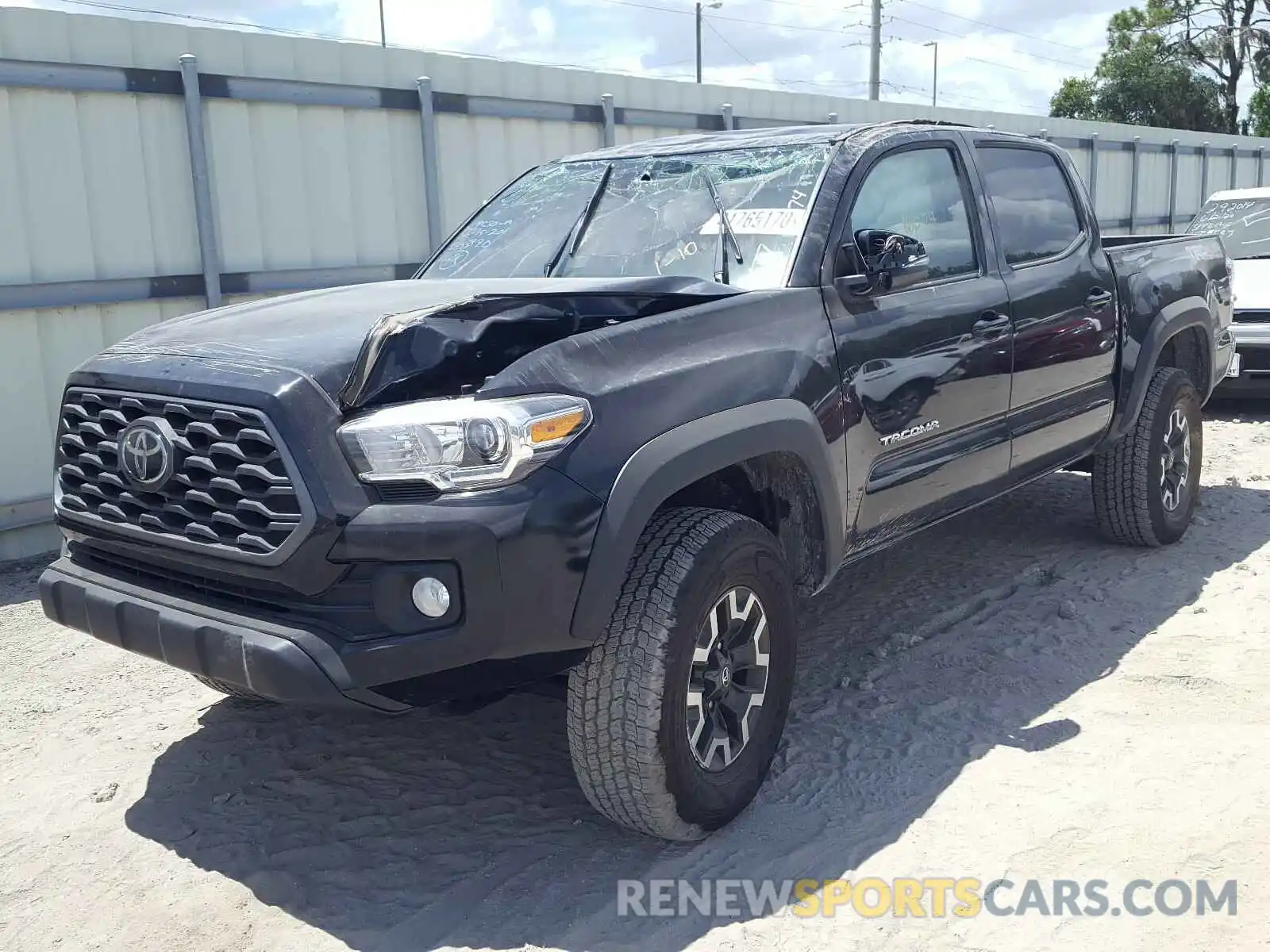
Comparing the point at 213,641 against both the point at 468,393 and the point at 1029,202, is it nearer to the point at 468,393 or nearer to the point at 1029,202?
the point at 468,393

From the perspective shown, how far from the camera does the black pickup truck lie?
282 cm

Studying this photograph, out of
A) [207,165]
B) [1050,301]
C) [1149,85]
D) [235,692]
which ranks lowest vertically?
[235,692]

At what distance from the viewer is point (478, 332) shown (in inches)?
121

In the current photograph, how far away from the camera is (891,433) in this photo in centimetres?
390

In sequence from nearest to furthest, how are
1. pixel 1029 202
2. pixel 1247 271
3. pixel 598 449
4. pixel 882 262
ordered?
pixel 598 449 < pixel 882 262 < pixel 1029 202 < pixel 1247 271

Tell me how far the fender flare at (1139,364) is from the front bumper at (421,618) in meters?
3.39

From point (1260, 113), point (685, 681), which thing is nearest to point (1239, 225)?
point (685, 681)

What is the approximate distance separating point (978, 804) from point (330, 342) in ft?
7.19

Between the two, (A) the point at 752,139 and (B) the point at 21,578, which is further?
(B) the point at 21,578

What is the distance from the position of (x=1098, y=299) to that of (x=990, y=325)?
1017mm

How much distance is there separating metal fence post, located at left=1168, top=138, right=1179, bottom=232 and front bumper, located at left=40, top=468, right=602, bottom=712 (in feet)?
58.7

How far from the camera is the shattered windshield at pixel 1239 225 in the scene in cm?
1008

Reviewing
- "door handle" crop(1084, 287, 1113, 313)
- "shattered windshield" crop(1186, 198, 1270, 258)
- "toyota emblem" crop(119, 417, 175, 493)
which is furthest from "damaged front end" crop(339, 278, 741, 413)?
"shattered windshield" crop(1186, 198, 1270, 258)

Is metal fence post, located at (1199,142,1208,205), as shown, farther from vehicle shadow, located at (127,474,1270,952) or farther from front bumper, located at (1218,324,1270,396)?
vehicle shadow, located at (127,474,1270,952)
